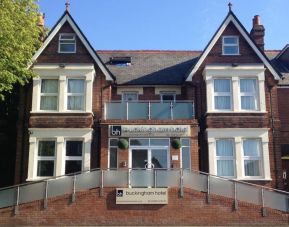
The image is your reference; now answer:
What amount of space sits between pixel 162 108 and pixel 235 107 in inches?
142

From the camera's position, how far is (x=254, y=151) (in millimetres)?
21547

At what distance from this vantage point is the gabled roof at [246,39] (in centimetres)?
2259

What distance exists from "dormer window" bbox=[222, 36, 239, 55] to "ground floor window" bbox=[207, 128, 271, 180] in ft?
13.7

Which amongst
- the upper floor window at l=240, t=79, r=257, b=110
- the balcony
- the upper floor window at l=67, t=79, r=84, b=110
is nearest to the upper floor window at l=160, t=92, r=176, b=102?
the balcony

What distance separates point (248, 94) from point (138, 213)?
340 inches

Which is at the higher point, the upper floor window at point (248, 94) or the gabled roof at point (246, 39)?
the gabled roof at point (246, 39)

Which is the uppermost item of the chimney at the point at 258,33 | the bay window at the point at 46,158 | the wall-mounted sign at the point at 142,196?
the chimney at the point at 258,33

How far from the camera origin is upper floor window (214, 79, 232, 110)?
22.1 metres

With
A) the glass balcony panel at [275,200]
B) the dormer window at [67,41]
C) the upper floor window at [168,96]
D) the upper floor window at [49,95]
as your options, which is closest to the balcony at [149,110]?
the upper floor window at [49,95]

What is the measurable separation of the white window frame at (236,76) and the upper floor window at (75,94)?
6227mm

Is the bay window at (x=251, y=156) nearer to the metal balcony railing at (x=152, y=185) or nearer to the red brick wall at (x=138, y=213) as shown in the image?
the metal balcony railing at (x=152, y=185)

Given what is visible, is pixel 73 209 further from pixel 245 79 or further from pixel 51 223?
pixel 245 79

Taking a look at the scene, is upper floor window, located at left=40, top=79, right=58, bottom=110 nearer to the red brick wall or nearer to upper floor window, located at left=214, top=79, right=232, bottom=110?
the red brick wall

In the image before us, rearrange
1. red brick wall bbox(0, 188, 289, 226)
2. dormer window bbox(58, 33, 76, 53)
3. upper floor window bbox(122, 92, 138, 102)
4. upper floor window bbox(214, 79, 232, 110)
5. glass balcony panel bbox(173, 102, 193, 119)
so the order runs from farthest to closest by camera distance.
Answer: upper floor window bbox(122, 92, 138, 102), dormer window bbox(58, 33, 76, 53), upper floor window bbox(214, 79, 232, 110), glass balcony panel bbox(173, 102, 193, 119), red brick wall bbox(0, 188, 289, 226)
